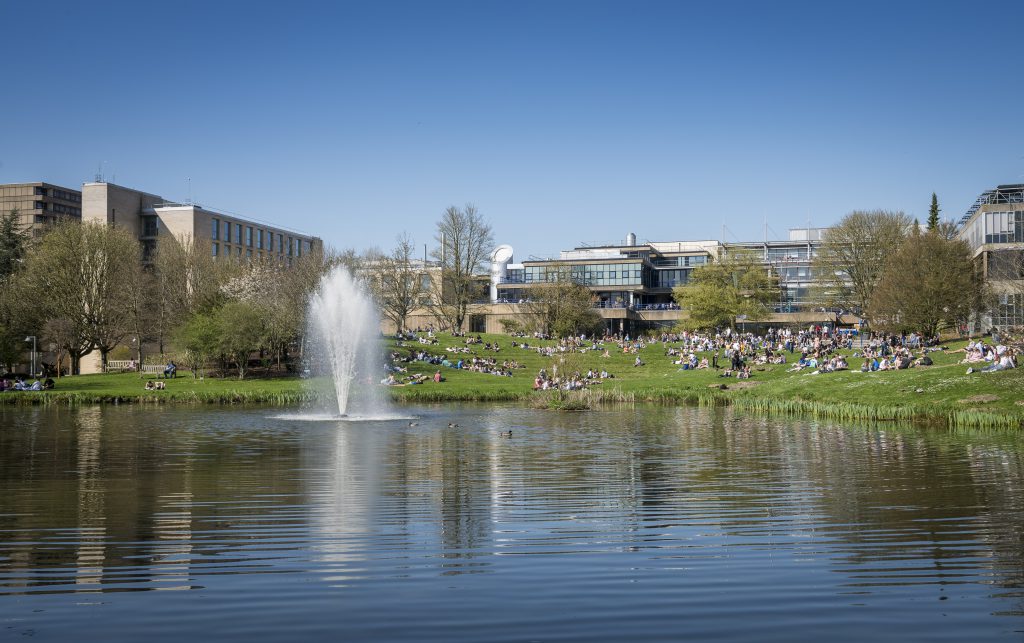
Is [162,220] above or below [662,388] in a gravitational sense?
above

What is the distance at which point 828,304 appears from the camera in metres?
96.4

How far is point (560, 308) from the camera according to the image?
100 meters

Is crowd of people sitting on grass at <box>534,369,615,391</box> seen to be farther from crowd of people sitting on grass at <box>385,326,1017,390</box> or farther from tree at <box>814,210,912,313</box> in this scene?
tree at <box>814,210,912,313</box>

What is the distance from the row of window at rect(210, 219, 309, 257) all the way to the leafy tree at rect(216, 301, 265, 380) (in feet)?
161

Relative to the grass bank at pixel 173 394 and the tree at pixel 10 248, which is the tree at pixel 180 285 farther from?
the tree at pixel 10 248

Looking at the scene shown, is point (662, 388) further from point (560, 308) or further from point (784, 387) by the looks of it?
point (560, 308)

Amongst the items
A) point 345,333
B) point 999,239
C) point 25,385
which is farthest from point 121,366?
point 999,239

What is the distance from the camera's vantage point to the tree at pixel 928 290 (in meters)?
69.9

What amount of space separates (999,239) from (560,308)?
4512 cm

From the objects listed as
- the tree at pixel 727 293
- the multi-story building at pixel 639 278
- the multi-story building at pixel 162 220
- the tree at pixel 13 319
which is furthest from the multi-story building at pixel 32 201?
the tree at pixel 727 293

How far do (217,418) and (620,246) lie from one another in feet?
362

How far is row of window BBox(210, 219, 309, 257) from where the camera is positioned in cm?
12419

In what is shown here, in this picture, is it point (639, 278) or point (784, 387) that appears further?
point (639, 278)

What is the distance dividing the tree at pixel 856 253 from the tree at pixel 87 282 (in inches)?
2815
